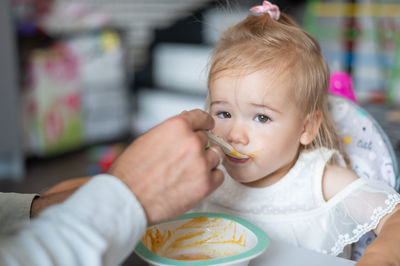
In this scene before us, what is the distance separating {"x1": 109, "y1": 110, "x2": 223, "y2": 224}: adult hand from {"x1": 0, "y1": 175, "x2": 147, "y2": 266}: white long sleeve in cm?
2

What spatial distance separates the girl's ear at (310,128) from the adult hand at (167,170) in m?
0.49

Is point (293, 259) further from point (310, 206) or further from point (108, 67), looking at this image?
point (108, 67)

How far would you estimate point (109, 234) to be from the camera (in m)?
0.61

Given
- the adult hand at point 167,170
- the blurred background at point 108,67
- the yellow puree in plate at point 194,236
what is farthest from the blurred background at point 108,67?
the adult hand at point 167,170

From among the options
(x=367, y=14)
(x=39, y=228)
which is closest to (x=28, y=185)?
(x=39, y=228)

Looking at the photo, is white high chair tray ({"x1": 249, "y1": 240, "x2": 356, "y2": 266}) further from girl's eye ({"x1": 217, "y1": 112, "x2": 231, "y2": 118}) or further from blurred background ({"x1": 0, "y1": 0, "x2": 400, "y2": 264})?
blurred background ({"x1": 0, "y1": 0, "x2": 400, "y2": 264})

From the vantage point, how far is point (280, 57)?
1062 mm

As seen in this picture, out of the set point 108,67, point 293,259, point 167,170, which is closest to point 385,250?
point 293,259

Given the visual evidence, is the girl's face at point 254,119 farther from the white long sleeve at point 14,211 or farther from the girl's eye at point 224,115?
the white long sleeve at point 14,211

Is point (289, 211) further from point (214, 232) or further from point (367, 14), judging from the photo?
point (367, 14)

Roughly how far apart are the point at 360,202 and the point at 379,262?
253 mm

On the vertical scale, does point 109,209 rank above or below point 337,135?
above

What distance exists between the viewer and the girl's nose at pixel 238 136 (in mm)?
1039

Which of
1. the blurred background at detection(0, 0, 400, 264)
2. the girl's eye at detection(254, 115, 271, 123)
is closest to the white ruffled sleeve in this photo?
the girl's eye at detection(254, 115, 271, 123)
